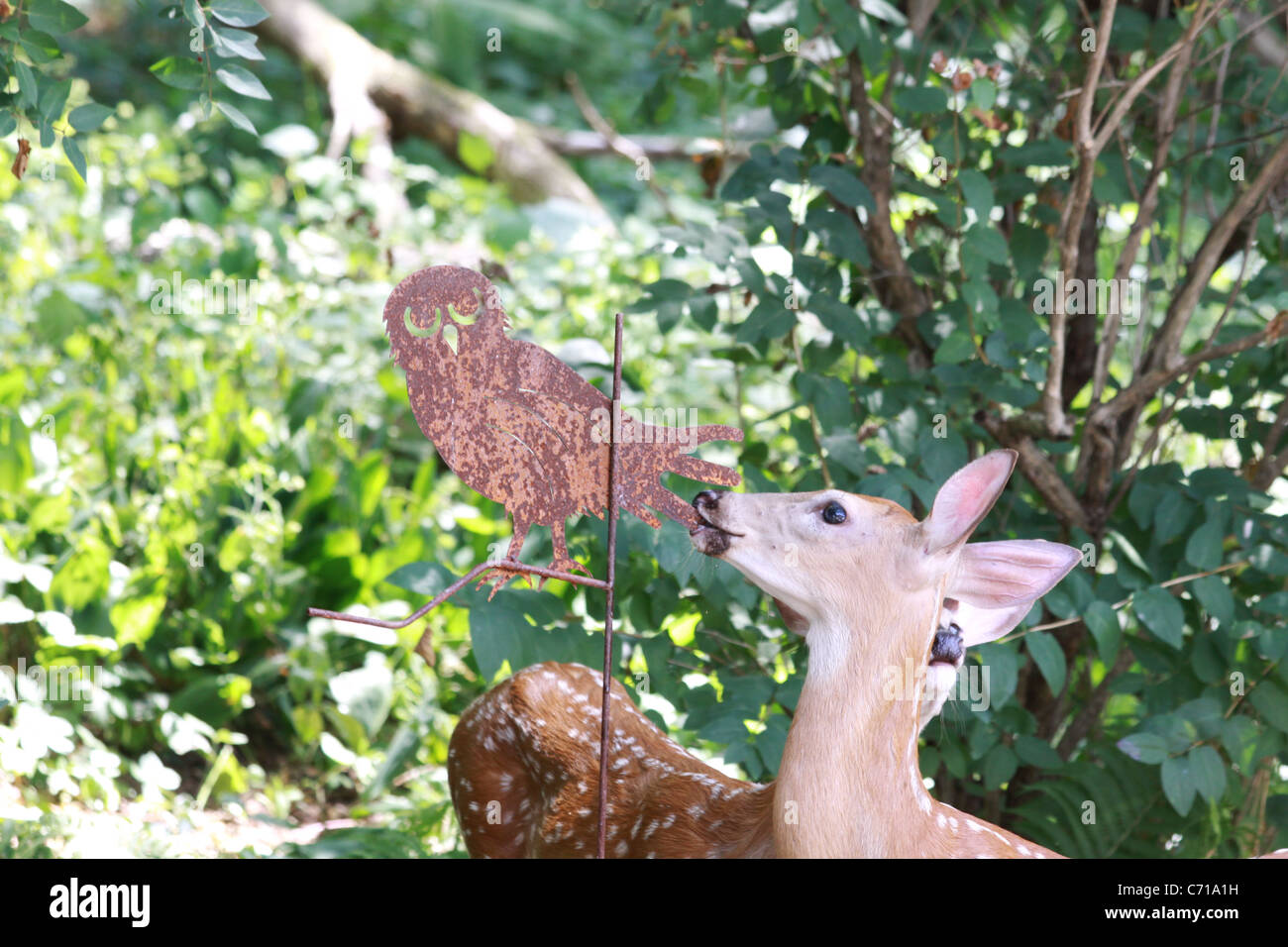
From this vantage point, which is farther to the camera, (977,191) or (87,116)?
(977,191)

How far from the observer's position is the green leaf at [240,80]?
6.57 feet

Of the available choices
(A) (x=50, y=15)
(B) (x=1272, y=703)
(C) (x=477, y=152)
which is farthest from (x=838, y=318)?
(C) (x=477, y=152)

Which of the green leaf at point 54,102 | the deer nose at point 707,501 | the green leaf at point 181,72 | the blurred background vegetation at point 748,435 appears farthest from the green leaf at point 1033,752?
the green leaf at point 54,102

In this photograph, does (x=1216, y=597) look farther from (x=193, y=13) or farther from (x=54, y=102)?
(x=54, y=102)

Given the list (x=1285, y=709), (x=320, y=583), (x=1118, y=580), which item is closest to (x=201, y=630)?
(x=320, y=583)

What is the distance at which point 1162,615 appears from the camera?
2357mm

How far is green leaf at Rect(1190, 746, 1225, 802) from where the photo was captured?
7.40 feet

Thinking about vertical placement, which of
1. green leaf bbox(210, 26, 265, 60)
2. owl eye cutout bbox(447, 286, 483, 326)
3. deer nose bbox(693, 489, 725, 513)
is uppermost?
green leaf bbox(210, 26, 265, 60)

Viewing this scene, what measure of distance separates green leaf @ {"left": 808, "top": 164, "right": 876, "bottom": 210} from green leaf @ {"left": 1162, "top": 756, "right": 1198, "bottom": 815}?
4.15ft

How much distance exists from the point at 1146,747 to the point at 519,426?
4.42 ft

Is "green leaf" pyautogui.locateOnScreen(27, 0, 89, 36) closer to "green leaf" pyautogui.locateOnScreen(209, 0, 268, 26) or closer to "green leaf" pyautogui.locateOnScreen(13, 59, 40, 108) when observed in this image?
"green leaf" pyautogui.locateOnScreen(13, 59, 40, 108)

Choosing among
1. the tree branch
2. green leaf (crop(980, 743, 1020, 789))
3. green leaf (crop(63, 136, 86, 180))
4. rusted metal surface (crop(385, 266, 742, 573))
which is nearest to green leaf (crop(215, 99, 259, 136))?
green leaf (crop(63, 136, 86, 180))
